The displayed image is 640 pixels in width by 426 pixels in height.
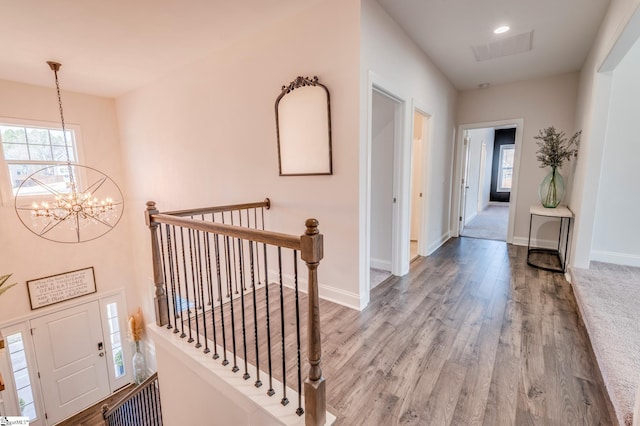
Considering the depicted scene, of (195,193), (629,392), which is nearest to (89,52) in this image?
(195,193)

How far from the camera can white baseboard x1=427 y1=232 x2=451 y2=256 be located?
4098 mm

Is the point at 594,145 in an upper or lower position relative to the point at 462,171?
upper

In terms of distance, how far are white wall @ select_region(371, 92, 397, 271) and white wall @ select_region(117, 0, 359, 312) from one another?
0.95 meters

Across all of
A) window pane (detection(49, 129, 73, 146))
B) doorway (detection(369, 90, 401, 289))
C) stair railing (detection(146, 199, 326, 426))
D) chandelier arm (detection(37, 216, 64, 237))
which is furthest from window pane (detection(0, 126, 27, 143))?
doorway (detection(369, 90, 401, 289))

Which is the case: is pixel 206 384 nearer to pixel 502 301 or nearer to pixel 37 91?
pixel 502 301

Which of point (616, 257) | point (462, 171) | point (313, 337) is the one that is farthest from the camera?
point (462, 171)

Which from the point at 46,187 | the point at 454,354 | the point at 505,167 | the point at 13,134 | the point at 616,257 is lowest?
the point at 454,354

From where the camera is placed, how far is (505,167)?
9375mm

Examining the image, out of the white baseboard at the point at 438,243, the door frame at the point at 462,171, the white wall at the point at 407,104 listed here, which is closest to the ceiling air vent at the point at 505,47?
the white wall at the point at 407,104

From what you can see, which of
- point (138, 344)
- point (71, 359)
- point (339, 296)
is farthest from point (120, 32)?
point (138, 344)

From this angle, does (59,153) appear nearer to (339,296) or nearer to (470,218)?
(339,296)

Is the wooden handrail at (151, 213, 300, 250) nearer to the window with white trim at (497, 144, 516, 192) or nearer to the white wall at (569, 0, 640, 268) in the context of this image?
the white wall at (569, 0, 640, 268)

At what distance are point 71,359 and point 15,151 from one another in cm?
347

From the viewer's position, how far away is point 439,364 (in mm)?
1764
